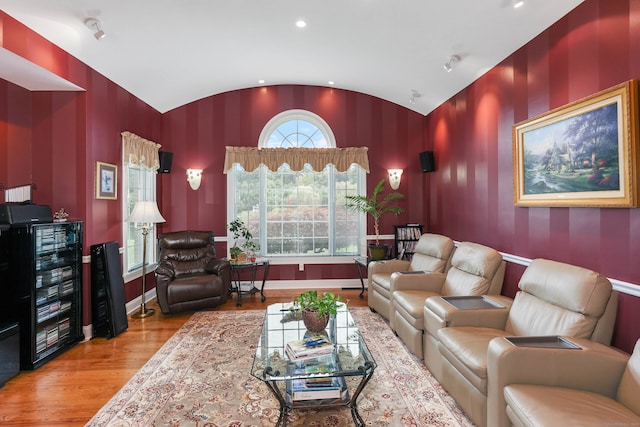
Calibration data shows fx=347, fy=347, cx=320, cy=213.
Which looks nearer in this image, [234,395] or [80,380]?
[234,395]

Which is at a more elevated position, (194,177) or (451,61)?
(451,61)

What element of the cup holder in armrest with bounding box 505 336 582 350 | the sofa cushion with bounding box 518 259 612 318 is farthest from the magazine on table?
the sofa cushion with bounding box 518 259 612 318

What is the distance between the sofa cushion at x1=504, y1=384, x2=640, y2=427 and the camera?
4.90ft

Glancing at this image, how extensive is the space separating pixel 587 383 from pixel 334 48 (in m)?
3.80

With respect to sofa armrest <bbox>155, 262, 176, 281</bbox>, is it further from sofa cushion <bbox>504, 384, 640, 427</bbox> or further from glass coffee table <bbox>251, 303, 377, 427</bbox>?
sofa cushion <bbox>504, 384, 640, 427</bbox>

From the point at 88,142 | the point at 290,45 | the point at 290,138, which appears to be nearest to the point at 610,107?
the point at 290,45

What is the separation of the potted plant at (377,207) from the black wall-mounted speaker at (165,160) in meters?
2.84

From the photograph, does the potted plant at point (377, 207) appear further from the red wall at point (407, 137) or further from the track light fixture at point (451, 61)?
the track light fixture at point (451, 61)

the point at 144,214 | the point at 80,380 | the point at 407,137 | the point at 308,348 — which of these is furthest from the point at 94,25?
the point at 407,137

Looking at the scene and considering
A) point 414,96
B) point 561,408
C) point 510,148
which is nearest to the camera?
point 561,408

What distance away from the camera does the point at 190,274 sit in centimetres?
475

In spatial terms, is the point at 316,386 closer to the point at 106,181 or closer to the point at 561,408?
the point at 561,408

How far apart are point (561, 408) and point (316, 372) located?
1.23m

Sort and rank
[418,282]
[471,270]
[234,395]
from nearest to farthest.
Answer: [234,395]
[471,270]
[418,282]
